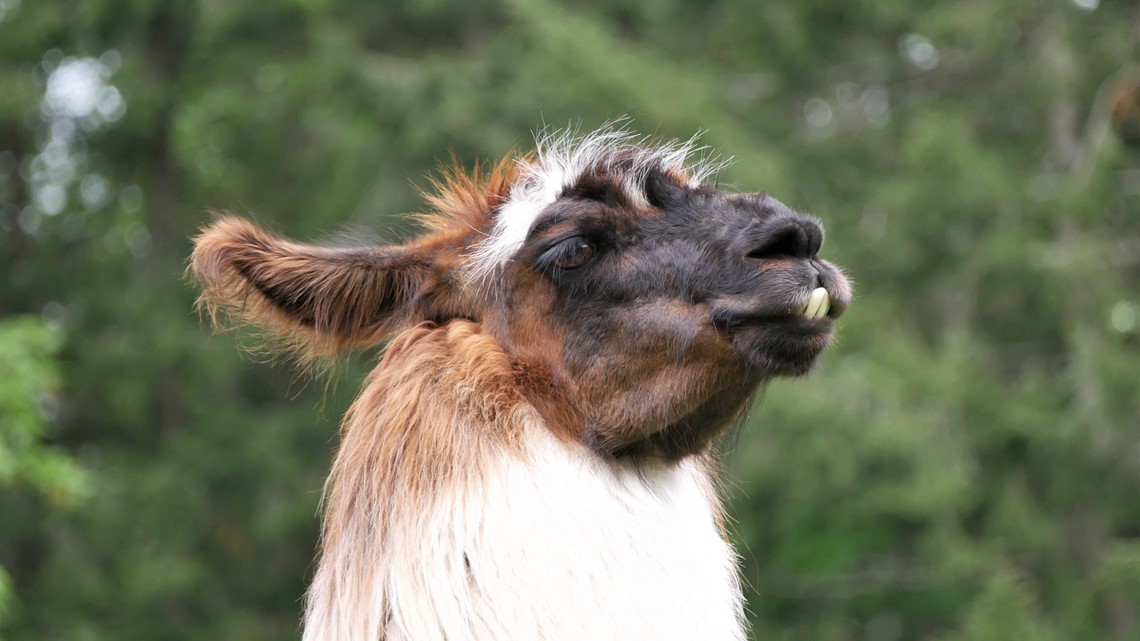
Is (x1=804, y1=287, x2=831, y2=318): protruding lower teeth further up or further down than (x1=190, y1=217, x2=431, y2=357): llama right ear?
further down

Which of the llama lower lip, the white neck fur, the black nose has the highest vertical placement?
the black nose

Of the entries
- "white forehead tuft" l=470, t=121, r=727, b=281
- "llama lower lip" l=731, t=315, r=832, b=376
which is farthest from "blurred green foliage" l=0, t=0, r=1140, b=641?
"llama lower lip" l=731, t=315, r=832, b=376

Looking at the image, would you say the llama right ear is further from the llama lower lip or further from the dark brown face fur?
the llama lower lip

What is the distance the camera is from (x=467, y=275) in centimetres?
353

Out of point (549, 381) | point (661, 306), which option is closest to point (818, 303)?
point (661, 306)

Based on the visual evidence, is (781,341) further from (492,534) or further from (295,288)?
(295,288)

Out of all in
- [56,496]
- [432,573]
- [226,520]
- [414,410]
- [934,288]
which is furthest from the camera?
[226,520]

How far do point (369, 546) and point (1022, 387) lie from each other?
1099 centimetres

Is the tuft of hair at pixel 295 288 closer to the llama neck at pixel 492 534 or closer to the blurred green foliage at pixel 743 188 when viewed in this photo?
the llama neck at pixel 492 534

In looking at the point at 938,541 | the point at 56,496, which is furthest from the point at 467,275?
the point at 938,541

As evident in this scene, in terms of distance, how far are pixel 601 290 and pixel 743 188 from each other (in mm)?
7807

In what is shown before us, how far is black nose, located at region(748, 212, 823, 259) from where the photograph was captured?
10.1 ft

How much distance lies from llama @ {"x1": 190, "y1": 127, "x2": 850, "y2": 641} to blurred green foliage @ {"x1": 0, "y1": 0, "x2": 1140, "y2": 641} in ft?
25.6

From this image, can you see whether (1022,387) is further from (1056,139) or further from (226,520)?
(226,520)
